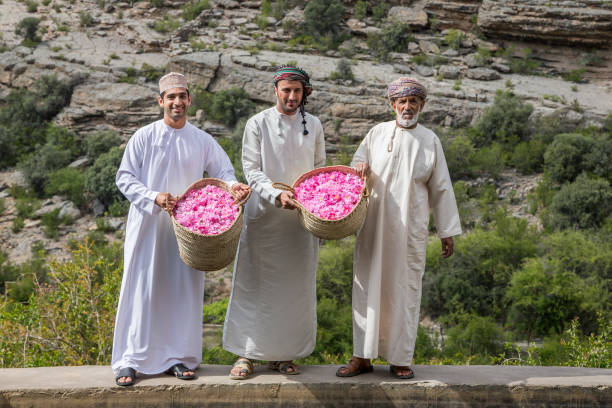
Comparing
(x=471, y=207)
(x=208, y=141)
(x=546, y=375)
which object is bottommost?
(x=471, y=207)

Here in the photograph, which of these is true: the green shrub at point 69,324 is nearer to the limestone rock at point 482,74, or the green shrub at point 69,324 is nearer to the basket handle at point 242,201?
the basket handle at point 242,201

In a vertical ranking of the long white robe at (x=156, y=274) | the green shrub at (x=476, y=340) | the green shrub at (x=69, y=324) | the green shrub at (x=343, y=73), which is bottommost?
the green shrub at (x=476, y=340)

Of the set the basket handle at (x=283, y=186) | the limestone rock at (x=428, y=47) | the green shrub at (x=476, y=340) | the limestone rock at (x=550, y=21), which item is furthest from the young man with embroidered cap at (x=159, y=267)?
the limestone rock at (x=550, y=21)

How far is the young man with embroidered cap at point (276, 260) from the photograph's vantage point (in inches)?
143

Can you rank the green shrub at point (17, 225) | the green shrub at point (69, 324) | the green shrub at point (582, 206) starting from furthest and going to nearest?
the green shrub at point (17, 225) < the green shrub at point (582, 206) < the green shrub at point (69, 324)

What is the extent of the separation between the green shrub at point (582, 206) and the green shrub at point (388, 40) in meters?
10.8

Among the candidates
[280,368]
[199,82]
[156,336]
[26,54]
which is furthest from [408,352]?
[26,54]

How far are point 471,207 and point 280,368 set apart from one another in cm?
1393

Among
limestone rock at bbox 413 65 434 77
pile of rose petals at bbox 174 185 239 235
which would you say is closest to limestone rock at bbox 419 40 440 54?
limestone rock at bbox 413 65 434 77

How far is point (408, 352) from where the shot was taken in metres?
3.61

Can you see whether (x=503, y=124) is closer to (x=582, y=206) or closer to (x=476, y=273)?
(x=582, y=206)

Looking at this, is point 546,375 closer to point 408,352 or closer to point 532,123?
point 408,352

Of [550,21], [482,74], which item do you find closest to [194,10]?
[482,74]

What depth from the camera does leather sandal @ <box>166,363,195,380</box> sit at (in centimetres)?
353
